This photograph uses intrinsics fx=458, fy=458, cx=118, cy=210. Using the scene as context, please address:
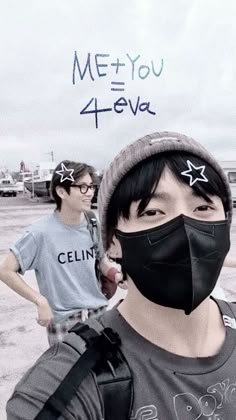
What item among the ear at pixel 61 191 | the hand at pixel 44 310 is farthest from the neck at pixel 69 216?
the hand at pixel 44 310

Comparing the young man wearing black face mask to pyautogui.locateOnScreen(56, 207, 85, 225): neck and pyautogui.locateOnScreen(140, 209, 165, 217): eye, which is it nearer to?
pyautogui.locateOnScreen(140, 209, 165, 217): eye

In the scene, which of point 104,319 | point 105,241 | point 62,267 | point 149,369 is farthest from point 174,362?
point 62,267

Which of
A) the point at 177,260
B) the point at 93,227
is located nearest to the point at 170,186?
the point at 177,260

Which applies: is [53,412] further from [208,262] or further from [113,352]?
[208,262]

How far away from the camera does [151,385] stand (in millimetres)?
945

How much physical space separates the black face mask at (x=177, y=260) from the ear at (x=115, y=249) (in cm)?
8

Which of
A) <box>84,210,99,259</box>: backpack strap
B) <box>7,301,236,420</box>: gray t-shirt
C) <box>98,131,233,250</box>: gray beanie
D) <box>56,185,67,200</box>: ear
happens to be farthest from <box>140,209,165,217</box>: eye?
<box>56,185,67,200</box>: ear

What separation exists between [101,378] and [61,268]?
1606 mm

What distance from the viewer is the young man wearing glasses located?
2.43m

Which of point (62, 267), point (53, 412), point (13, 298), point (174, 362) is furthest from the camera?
point (13, 298)

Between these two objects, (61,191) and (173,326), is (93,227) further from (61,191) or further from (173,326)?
(173,326)

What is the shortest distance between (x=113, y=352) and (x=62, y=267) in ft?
5.15

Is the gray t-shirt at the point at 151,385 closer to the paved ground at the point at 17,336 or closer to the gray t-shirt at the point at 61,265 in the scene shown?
the gray t-shirt at the point at 61,265

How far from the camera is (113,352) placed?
0.95m
